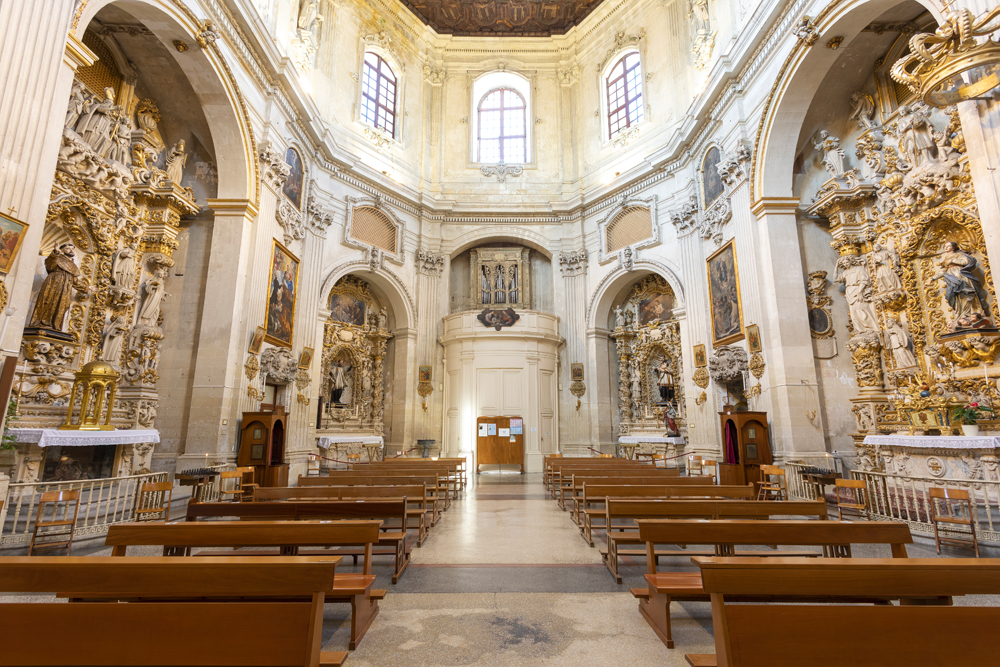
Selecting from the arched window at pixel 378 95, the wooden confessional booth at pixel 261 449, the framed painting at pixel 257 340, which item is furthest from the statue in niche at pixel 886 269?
the arched window at pixel 378 95

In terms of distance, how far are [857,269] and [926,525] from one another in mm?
5758

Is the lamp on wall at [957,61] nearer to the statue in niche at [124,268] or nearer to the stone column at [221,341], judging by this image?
the stone column at [221,341]

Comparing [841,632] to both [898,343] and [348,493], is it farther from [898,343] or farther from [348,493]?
[898,343]

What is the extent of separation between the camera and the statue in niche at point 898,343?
8.60 m

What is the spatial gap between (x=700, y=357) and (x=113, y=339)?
12917mm

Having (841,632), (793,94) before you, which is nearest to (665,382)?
(793,94)

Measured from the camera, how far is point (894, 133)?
9188 mm

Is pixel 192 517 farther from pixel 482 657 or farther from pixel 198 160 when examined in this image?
pixel 198 160

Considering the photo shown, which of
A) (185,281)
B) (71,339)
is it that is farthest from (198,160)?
(71,339)

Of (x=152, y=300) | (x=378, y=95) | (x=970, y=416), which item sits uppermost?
(x=378, y=95)

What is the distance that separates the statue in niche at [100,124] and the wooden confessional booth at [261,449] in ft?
17.7

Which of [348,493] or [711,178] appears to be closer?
[348,493]

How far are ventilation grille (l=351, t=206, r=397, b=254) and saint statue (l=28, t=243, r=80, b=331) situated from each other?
8.06 m

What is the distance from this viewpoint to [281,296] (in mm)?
11922
